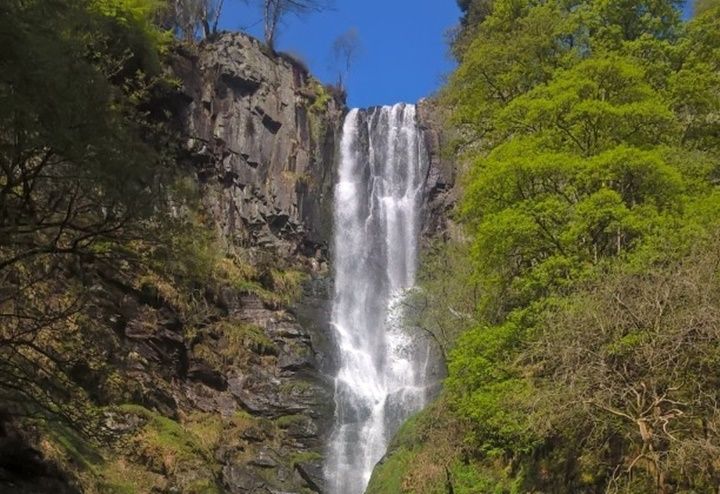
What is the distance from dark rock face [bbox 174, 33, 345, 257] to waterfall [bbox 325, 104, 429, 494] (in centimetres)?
159

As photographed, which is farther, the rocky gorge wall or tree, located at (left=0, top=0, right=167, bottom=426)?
the rocky gorge wall

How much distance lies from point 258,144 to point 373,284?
33.2 ft

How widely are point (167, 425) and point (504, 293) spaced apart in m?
12.3

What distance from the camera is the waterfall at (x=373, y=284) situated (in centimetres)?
3097

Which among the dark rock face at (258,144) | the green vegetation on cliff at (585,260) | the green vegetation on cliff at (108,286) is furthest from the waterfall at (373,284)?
the green vegetation on cliff at (585,260)

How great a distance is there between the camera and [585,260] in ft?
49.2

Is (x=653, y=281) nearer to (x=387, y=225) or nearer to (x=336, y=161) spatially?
(x=387, y=225)

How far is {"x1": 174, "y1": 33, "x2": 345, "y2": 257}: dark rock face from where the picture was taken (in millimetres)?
39781

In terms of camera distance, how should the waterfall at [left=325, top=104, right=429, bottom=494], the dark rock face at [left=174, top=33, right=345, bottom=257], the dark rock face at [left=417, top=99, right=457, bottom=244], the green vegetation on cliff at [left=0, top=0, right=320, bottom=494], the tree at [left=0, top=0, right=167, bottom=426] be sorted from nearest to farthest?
the tree at [left=0, top=0, right=167, bottom=426]
the green vegetation on cliff at [left=0, top=0, right=320, bottom=494]
the waterfall at [left=325, top=104, right=429, bottom=494]
the dark rock face at [left=174, top=33, right=345, bottom=257]
the dark rock face at [left=417, top=99, right=457, bottom=244]

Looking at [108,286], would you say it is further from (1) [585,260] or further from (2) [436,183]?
(2) [436,183]

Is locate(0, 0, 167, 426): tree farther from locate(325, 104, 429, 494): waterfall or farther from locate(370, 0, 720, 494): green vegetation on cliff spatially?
locate(325, 104, 429, 494): waterfall

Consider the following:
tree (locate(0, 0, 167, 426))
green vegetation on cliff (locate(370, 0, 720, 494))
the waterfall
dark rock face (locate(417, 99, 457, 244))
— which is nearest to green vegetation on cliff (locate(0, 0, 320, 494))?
tree (locate(0, 0, 167, 426))

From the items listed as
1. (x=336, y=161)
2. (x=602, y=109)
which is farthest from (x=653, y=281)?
(x=336, y=161)

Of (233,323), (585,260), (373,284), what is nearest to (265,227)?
(373,284)
